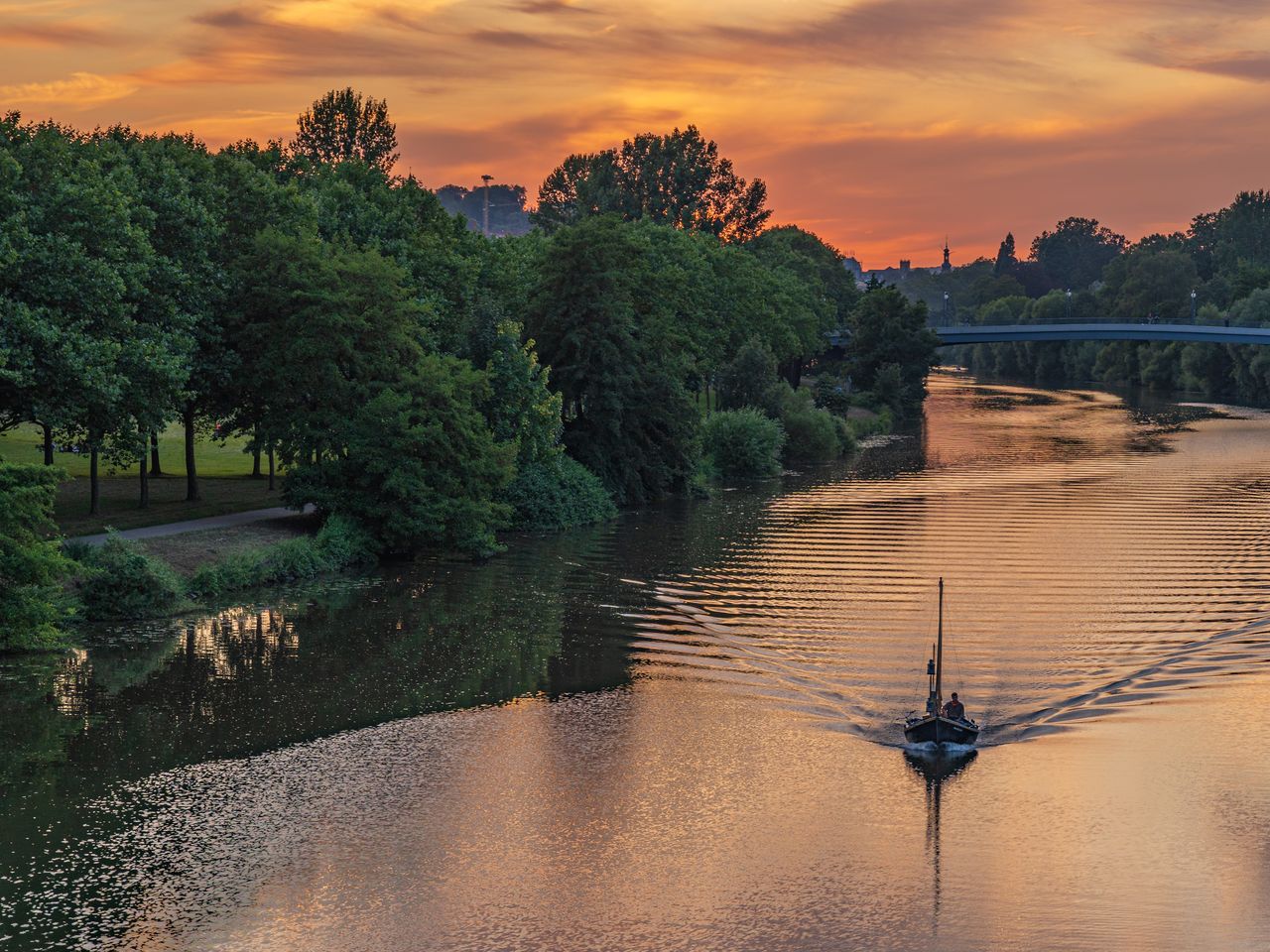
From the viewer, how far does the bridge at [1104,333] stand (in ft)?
543

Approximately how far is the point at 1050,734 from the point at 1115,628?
12474 mm

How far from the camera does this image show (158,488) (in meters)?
75.8

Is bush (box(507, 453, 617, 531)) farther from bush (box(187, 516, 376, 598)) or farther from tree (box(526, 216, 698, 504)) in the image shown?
bush (box(187, 516, 376, 598))

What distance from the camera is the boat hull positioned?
39.7 m

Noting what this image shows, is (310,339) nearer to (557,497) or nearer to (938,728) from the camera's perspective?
(557,497)

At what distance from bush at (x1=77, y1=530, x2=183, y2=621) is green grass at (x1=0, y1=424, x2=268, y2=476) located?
23323mm

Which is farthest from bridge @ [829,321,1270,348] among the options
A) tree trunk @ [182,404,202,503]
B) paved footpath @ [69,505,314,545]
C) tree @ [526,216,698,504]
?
tree trunk @ [182,404,202,503]

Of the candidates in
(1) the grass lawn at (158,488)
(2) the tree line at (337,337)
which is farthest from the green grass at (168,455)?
(2) the tree line at (337,337)

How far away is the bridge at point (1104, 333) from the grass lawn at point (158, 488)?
92230 mm

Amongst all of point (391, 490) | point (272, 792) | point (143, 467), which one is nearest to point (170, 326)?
point (143, 467)

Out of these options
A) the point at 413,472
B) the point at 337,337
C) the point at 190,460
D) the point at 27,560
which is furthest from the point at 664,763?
the point at 190,460

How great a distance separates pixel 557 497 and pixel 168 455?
2704 centimetres

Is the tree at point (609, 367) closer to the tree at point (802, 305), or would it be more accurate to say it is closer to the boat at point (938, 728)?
the boat at point (938, 728)

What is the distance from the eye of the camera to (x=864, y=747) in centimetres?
4044
